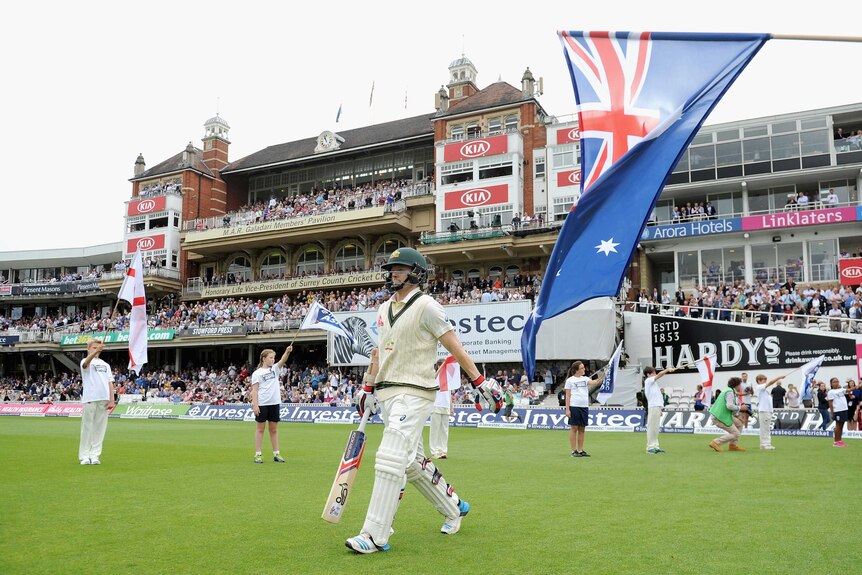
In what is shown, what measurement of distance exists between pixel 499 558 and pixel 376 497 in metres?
1.01

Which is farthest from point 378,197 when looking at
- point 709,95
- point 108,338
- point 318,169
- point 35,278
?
point 709,95

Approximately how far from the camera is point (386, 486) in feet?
18.0

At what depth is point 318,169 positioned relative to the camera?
56719mm

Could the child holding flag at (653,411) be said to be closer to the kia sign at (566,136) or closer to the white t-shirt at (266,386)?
the white t-shirt at (266,386)

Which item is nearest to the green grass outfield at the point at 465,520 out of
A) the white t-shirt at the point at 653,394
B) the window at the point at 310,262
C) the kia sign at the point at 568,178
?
the white t-shirt at the point at 653,394

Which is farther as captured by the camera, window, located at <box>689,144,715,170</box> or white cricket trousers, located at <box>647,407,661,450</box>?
window, located at <box>689,144,715,170</box>

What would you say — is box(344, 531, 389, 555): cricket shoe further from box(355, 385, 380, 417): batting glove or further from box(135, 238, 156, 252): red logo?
box(135, 238, 156, 252): red logo

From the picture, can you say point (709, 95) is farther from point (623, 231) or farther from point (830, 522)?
point (830, 522)

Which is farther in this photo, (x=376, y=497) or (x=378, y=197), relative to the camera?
(x=378, y=197)

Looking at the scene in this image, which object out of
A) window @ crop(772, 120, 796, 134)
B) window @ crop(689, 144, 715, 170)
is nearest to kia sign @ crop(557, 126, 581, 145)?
window @ crop(689, 144, 715, 170)

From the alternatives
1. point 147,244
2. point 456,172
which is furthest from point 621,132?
point 147,244

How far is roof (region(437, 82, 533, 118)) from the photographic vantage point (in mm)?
46281

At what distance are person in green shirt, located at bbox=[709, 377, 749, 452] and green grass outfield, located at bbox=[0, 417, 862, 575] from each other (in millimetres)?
2098

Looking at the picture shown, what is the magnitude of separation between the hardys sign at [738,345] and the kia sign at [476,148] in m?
14.9
